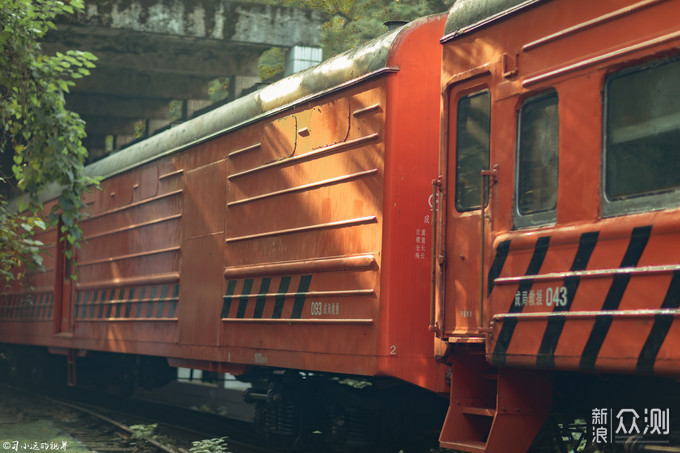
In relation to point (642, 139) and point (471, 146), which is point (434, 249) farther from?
point (642, 139)

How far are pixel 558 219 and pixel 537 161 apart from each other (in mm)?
427

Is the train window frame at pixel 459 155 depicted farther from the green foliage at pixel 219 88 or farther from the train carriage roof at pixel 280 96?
the green foliage at pixel 219 88

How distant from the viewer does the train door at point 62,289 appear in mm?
15180

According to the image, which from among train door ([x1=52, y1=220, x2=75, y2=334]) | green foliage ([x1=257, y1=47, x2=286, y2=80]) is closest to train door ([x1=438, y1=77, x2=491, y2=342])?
train door ([x1=52, y1=220, x2=75, y2=334])

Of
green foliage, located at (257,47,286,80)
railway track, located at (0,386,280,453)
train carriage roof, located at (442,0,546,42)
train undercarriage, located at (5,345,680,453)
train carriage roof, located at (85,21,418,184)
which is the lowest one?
railway track, located at (0,386,280,453)

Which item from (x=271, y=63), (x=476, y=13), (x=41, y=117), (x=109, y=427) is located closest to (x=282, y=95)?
(x=41, y=117)

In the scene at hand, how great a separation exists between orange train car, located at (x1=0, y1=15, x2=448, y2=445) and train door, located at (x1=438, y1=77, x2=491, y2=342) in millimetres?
654

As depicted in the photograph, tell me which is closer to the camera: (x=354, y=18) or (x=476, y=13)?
(x=476, y=13)

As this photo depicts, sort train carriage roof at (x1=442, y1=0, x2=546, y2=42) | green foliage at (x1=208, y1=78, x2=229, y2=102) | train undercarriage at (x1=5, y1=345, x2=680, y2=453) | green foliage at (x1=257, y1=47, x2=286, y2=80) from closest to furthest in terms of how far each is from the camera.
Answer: train undercarriage at (x1=5, y1=345, x2=680, y2=453) < train carriage roof at (x1=442, y1=0, x2=546, y2=42) < green foliage at (x1=257, y1=47, x2=286, y2=80) < green foliage at (x1=208, y1=78, x2=229, y2=102)

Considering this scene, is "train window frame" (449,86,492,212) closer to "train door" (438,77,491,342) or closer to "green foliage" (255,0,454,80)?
"train door" (438,77,491,342)

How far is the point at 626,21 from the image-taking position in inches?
188

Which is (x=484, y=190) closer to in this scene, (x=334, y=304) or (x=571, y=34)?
(x=571, y=34)

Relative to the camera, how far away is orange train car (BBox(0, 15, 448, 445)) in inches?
271

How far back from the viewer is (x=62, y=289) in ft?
51.3
